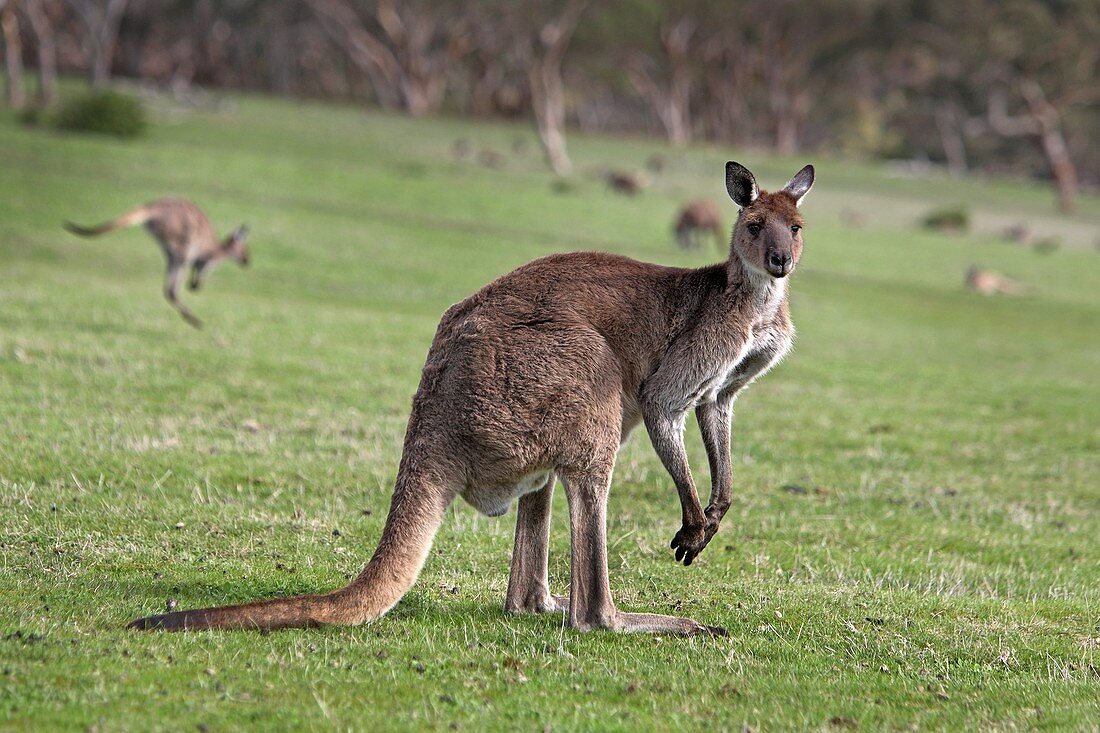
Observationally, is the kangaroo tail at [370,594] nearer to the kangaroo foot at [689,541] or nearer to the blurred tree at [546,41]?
the kangaroo foot at [689,541]

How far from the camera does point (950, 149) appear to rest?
54000mm

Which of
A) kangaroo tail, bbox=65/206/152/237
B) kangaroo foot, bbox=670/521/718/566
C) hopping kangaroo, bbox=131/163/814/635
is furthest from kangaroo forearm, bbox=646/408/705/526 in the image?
kangaroo tail, bbox=65/206/152/237

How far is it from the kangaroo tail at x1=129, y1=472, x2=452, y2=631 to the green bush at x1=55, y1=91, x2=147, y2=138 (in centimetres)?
2572

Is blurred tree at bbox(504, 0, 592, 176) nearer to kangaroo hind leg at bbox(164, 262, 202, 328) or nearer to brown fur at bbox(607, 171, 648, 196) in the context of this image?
brown fur at bbox(607, 171, 648, 196)

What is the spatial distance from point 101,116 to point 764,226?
25.7m

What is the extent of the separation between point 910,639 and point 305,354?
7894mm

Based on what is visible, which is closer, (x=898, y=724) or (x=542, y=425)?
(x=898, y=724)

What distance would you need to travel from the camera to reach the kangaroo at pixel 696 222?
23688mm

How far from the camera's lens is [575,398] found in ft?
14.8

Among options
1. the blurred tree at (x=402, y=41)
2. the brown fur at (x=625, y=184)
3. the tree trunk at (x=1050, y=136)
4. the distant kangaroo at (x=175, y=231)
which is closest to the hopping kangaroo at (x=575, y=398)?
the distant kangaroo at (x=175, y=231)

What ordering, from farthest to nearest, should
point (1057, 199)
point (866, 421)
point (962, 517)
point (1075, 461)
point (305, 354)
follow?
point (1057, 199)
point (305, 354)
point (866, 421)
point (1075, 461)
point (962, 517)

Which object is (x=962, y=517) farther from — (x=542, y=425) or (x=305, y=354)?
(x=305, y=354)

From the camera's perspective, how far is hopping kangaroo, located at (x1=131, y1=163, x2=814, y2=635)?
4449 mm

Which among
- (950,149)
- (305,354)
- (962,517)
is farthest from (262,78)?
(962,517)
